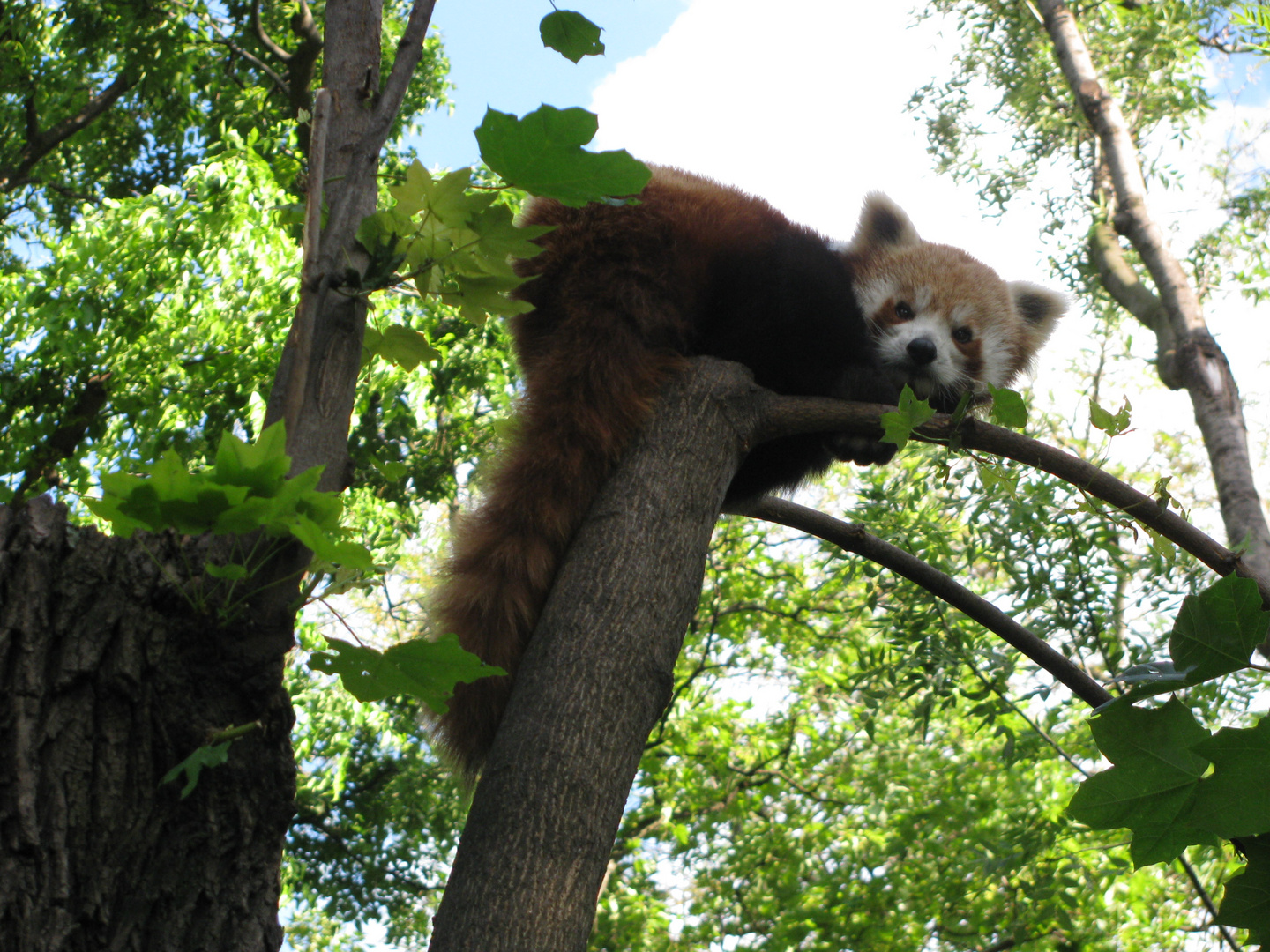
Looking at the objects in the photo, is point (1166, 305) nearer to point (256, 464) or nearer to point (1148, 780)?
point (1148, 780)

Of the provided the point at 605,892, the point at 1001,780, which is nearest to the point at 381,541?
the point at 605,892

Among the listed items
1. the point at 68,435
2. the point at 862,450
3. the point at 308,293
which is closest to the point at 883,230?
the point at 862,450

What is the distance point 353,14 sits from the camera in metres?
1.36

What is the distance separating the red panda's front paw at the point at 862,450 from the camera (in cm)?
261

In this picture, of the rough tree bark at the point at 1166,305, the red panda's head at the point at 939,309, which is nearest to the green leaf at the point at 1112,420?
the red panda's head at the point at 939,309

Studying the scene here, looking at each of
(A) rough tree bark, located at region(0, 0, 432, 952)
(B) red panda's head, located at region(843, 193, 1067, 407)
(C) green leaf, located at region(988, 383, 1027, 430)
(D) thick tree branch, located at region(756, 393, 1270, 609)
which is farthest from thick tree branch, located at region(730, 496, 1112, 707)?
(A) rough tree bark, located at region(0, 0, 432, 952)

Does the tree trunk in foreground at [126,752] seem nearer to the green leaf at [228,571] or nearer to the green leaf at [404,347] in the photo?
the green leaf at [228,571]

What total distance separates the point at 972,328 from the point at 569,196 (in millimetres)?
2566

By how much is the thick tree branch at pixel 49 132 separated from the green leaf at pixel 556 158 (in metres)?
8.84

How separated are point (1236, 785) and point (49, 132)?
407 inches

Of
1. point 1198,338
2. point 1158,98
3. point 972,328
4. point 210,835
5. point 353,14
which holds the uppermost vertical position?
point 1158,98

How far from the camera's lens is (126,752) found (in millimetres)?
989

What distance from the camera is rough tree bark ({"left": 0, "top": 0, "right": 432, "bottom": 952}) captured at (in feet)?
3.02

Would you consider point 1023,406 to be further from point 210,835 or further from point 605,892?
point 605,892
